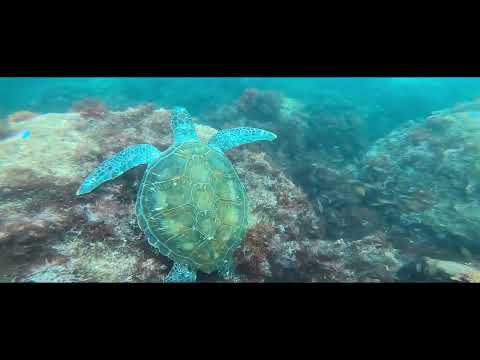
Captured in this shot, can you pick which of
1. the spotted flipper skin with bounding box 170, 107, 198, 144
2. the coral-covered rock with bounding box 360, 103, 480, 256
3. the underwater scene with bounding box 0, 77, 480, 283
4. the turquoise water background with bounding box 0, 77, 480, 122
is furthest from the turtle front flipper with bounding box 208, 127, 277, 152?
the turquoise water background with bounding box 0, 77, 480, 122

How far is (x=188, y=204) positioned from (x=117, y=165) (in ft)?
4.54

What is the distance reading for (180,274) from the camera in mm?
3178

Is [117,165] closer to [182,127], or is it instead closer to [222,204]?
[182,127]

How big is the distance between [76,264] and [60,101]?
12.4 metres

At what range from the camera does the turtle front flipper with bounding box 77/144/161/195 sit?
372 cm

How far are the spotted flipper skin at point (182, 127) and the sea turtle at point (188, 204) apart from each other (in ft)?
1.87

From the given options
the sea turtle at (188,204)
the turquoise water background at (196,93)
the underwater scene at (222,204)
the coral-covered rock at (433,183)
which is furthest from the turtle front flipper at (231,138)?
the turquoise water background at (196,93)

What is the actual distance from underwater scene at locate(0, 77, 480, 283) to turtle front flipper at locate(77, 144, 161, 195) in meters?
0.02

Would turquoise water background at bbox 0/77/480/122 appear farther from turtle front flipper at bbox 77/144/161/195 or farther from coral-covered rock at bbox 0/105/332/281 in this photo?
turtle front flipper at bbox 77/144/161/195

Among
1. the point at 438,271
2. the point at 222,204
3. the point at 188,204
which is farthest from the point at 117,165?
the point at 438,271

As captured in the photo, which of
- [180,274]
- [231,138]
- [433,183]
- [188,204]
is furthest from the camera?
[433,183]
